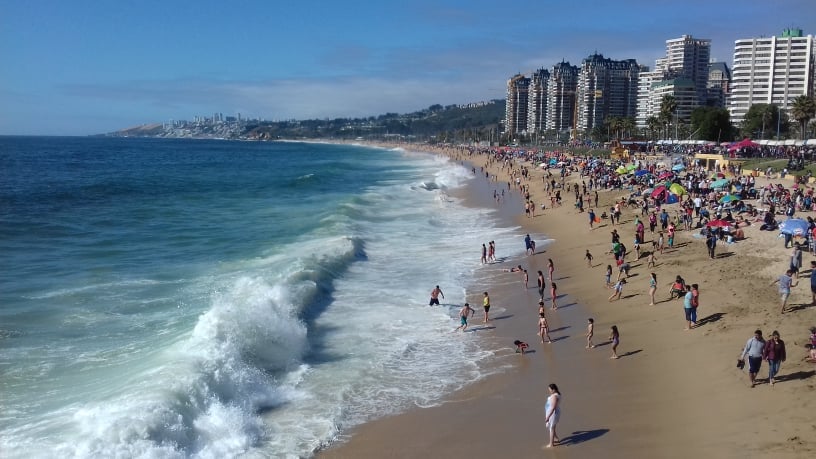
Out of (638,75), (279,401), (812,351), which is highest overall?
(638,75)

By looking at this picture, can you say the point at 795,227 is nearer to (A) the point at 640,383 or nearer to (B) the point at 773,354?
(B) the point at 773,354

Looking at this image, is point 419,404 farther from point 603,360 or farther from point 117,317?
point 117,317

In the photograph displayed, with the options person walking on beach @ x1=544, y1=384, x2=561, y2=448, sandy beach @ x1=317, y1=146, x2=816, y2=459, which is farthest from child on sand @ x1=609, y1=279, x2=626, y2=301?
person walking on beach @ x1=544, y1=384, x2=561, y2=448

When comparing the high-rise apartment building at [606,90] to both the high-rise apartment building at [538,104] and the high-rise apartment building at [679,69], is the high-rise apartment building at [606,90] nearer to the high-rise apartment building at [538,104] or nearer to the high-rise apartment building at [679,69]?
the high-rise apartment building at [679,69]

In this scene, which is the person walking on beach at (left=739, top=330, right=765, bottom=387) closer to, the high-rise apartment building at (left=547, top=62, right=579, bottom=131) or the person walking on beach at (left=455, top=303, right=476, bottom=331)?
the person walking on beach at (left=455, top=303, right=476, bottom=331)

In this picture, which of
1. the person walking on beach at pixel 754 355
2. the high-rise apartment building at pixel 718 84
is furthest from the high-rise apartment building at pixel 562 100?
the person walking on beach at pixel 754 355

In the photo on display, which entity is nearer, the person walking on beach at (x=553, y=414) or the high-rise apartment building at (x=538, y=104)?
the person walking on beach at (x=553, y=414)

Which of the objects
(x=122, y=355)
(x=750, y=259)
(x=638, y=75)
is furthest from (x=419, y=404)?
(x=638, y=75)
